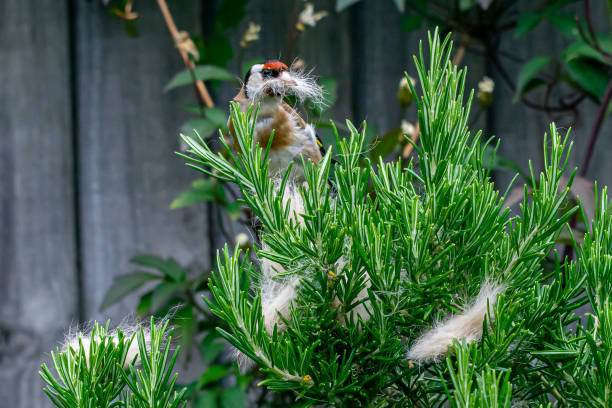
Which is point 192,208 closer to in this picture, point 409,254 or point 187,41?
point 187,41

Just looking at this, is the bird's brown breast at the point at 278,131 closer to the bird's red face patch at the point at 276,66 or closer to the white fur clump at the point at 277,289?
the bird's red face patch at the point at 276,66

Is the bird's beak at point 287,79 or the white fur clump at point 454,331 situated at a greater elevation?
the bird's beak at point 287,79

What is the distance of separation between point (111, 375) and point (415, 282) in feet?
0.83

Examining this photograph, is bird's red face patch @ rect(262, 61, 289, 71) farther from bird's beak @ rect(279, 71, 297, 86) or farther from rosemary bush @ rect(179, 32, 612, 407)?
rosemary bush @ rect(179, 32, 612, 407)

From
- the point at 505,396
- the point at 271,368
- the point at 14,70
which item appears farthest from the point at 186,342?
the point at 505,396

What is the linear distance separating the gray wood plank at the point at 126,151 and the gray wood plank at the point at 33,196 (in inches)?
1.6

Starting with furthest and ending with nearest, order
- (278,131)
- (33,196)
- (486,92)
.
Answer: (33,196) → (486,92) → (278,131)

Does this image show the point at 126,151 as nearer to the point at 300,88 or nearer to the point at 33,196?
the point at 33,196

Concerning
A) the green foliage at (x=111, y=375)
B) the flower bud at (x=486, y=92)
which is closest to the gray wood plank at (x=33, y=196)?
the flower bud at (x=486, y=92)

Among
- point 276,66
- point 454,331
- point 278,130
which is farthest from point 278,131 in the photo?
point 454,331

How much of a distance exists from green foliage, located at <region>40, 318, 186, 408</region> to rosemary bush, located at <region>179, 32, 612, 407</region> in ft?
0.24

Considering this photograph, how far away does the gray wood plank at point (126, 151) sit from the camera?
1.65 m

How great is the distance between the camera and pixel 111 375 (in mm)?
554

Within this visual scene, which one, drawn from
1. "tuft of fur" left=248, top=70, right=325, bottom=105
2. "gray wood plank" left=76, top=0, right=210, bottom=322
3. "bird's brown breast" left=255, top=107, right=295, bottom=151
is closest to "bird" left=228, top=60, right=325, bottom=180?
"bird's brown breast" left=255, top=107, right=295, bottom=151
